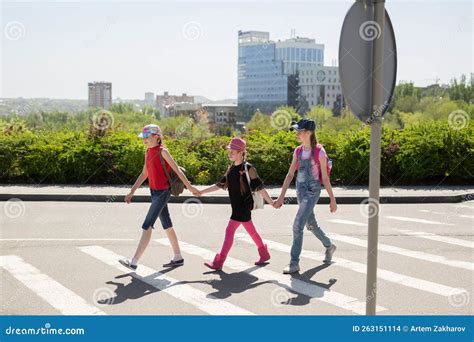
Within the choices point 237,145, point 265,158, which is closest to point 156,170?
point 237,145

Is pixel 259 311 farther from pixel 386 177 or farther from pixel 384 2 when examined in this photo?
pixel 386 177

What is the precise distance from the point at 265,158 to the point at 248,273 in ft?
31.1

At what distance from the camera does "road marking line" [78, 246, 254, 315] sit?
6195mm

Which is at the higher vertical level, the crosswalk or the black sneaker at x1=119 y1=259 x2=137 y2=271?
the black sneaker at x1=119 y1=259 x2=137 y2=271

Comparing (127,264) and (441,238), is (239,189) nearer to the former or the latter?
(127,264)

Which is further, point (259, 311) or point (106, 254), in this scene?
point (106, 254)

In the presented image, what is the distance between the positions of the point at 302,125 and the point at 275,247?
2439 millimetres

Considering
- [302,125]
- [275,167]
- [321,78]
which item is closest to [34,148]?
[275,167]

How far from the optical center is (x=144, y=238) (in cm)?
779

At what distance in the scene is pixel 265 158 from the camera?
17.0 m

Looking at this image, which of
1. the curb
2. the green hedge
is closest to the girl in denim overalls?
the curb

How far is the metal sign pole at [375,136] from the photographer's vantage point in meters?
3.87

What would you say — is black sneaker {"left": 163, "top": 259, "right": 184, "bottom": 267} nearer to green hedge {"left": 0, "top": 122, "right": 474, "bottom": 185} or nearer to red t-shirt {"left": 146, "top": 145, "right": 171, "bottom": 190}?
red t-shirt {"left": 146, "top": 145, "right": 171, "bottom": 190}

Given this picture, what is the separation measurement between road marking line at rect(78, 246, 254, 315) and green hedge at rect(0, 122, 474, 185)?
27.8ft
